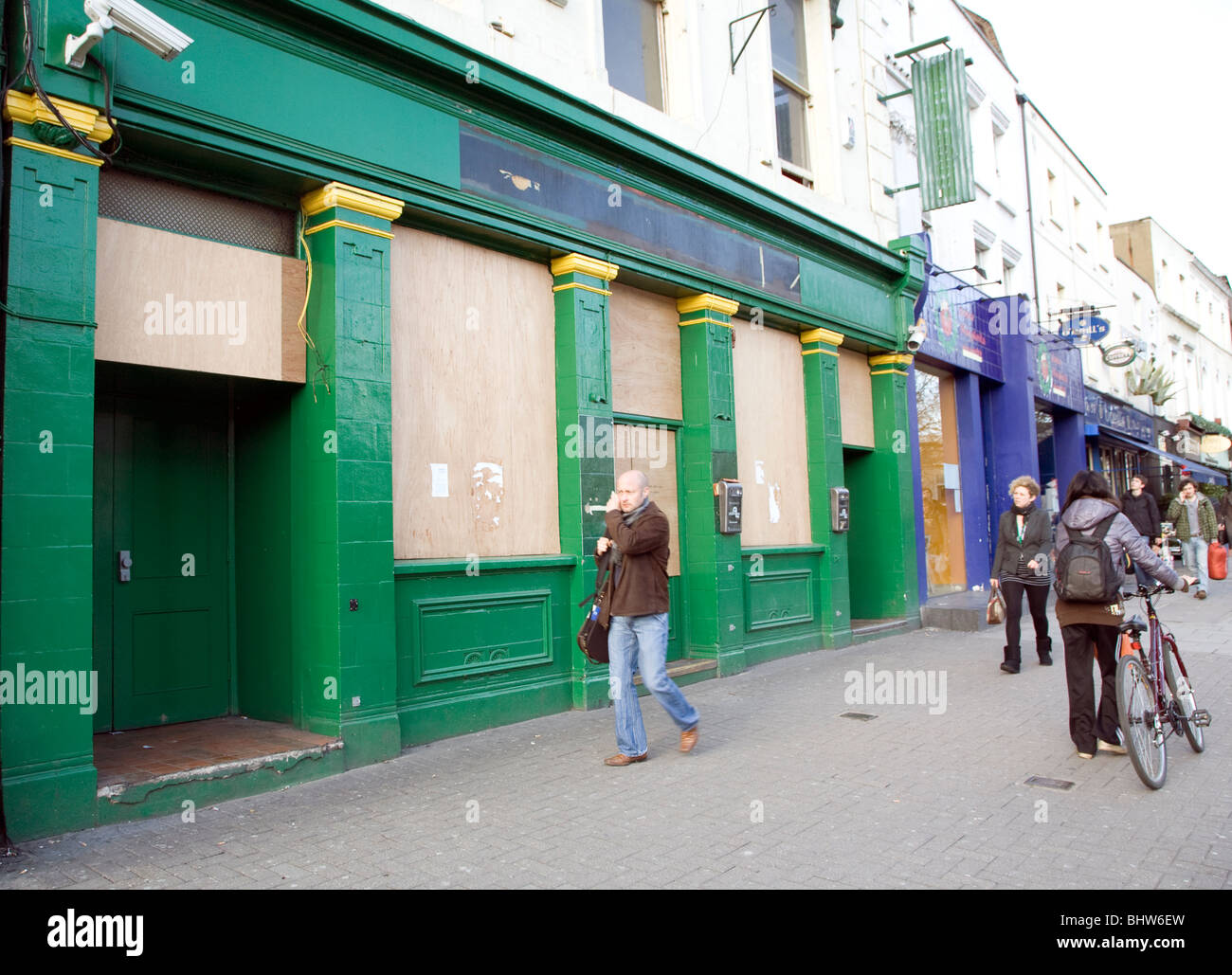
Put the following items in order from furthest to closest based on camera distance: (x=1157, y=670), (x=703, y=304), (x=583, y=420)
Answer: (x=703, y=304) → (x=583, y=420) → (x=1157, y=670)

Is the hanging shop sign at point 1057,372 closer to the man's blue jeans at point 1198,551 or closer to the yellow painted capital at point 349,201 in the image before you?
the man's blue jeans at point 1198,551

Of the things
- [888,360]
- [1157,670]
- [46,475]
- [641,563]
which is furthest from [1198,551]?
[46,475]

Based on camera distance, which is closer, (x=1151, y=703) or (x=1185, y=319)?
(x=1151, y=703)

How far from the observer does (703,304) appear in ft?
30.6

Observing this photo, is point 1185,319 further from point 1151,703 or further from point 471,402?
point 471,402

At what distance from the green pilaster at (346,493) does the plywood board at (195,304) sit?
216 mm

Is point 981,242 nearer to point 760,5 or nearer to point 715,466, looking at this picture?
point 760,5

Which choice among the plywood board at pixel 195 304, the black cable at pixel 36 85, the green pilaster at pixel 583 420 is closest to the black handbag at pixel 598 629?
the green pilaster at pixel 583 420

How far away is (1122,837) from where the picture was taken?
14.3 feet

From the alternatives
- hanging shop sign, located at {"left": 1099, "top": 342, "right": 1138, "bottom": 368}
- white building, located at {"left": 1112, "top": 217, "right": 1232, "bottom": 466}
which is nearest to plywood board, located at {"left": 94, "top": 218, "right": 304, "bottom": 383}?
hanging shop sign, located at {"left": 1099, "top": 342, "right": 1138, "bottom": 368}

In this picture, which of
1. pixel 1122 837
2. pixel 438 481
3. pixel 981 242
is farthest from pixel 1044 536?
pixel 981 242

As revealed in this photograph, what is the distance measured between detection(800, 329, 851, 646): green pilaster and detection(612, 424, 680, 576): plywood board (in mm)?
→ 2483

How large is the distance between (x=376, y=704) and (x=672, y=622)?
376cm

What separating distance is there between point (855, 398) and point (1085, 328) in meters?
9.09
